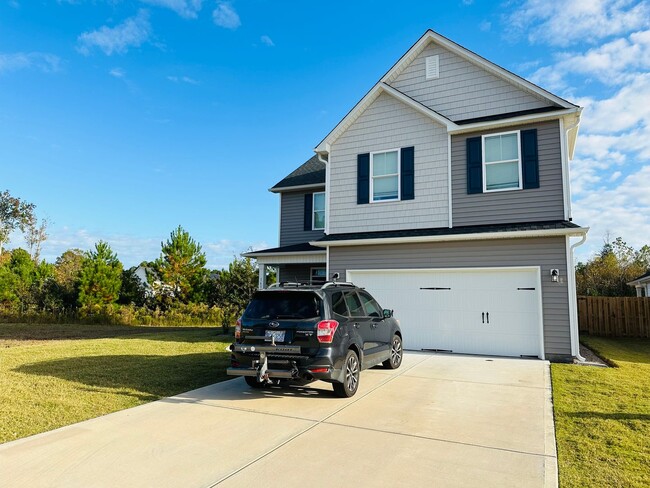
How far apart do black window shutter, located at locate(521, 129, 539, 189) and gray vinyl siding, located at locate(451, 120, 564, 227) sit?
10cm

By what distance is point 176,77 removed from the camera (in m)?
16.2

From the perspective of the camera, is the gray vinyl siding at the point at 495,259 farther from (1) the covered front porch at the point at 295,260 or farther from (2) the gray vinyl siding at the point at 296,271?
(2) the gray vinyl siding at the point at 296,271

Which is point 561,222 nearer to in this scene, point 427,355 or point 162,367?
point 427,355

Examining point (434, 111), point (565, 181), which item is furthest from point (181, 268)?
point (565, 181)

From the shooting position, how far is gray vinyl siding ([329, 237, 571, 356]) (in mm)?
9914

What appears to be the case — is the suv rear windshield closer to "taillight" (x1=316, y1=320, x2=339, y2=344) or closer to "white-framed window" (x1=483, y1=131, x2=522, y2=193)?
"taillight" (x1=316, y1=320, x2=339, y2=344)

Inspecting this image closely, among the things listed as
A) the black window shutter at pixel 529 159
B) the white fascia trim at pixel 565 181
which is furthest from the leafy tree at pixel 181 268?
the white fascia trim at pixel 565 181

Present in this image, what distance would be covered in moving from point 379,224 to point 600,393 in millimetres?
7399

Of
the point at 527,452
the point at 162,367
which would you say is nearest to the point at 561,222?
the point at 527,452

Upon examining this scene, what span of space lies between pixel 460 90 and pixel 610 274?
21.9m

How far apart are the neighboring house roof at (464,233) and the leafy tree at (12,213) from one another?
4140 centimetres

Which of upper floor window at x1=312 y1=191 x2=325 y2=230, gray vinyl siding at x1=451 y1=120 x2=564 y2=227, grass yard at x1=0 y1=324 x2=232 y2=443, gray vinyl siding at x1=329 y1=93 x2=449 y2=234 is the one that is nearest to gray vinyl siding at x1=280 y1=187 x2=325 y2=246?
upper floor window at x1=312 y1=191 x2=325 y2=230

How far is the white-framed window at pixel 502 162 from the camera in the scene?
11.1 m

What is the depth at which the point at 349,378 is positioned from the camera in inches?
251
